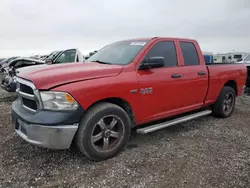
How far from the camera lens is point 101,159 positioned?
3.12 meters

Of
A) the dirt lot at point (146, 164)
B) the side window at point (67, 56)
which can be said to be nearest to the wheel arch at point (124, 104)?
the dirt lot at point (146, 164)

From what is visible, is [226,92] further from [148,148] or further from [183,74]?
[148,148]

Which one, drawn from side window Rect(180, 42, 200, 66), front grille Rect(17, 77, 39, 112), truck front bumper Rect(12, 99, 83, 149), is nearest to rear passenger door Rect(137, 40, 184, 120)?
side window Rect(180, 42, 200, 66)

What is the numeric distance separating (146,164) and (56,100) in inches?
60.4

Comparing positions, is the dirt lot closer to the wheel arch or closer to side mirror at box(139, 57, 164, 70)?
the wheel arch

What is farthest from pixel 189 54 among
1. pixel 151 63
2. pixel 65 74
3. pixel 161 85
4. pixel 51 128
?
pixel 51 128

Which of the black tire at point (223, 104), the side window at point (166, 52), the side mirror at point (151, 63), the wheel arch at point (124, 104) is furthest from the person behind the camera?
the black tire at point (223, 104)

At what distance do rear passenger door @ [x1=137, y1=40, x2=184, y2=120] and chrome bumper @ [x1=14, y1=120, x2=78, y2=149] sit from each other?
4.12 ft

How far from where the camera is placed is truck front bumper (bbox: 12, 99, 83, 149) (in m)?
2.69

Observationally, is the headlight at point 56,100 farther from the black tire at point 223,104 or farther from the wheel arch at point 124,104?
the black tire at point 223,104

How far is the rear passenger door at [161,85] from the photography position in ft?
11.4

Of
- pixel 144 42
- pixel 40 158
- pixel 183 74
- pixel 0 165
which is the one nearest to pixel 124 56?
pixel 144 42

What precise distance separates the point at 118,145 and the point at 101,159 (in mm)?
331

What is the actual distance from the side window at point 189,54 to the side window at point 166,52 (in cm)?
29
